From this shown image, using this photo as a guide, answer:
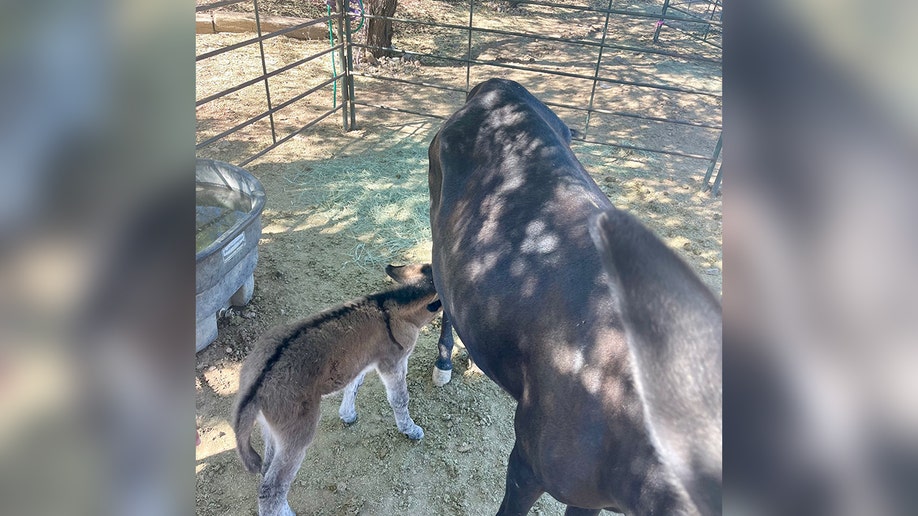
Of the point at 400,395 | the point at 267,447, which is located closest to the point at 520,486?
the point at 400,395

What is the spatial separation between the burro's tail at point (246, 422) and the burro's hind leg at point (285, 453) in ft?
0.52

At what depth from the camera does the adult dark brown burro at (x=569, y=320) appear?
53 centimetres

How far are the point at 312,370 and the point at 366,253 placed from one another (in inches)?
85.8

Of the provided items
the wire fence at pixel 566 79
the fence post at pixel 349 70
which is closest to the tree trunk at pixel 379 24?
the wire fence at pixel 566 79

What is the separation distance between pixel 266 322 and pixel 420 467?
1619mm

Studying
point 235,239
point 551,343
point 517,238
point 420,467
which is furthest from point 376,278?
point 551,343

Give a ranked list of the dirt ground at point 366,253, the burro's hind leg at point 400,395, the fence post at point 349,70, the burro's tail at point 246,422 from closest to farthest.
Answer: the burro's tail at point 246,422 → the dirt ground at point 366,253 → the burro's hind leg at point 400,395 → the fence post at point 349,70

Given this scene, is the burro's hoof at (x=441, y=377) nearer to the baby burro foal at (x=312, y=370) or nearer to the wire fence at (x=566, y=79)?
the baby burro foal at (x=312, y=370)

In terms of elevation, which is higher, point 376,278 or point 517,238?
point 517,238

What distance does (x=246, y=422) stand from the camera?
229 cm

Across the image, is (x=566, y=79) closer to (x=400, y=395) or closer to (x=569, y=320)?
(x=400, y=395)

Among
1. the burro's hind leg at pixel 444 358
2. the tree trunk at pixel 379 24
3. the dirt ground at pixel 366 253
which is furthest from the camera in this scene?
the tree trunk at pixel 379 24

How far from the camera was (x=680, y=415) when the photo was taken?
537 mm
